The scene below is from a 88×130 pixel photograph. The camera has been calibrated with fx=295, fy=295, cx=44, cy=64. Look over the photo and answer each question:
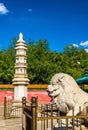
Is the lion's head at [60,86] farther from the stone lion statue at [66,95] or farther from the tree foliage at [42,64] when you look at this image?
the tree foliage at [42,64]

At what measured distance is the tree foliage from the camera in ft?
123

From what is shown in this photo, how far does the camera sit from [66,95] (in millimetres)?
7797

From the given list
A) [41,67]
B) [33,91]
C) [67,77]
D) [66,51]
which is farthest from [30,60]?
[67,77]

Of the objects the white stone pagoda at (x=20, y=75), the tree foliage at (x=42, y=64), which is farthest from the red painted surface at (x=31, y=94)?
the white stone pagoda at (x=20, y=75)

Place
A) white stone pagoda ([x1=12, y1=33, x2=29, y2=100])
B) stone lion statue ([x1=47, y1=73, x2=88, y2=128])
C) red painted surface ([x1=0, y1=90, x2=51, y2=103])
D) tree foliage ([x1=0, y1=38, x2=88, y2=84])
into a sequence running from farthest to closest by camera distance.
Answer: tree foliage ([x1=0, y1=38, x2=88, y2=84]) < red painted surface ([x1=0, y1=90, x2=51, y2=103]) < white stone pagoda ([x1=12, y1=33, x2=29, y2=100]) < stone lion statue ([x1=47, y1=73, x2=88, y2=128])

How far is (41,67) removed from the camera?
127ft

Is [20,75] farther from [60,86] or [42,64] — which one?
[42,64]

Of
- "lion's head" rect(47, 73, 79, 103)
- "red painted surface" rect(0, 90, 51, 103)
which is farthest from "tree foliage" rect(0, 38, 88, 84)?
"lion's head" rect(47, 73, 79, 103)

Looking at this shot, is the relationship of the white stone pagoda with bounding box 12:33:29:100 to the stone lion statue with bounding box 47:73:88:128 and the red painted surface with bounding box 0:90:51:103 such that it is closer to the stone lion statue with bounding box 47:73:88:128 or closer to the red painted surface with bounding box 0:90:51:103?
A: the stone lion statue with bounding box 47:73:88:128

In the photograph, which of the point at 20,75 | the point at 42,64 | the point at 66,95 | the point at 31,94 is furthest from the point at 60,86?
the point at 42,64

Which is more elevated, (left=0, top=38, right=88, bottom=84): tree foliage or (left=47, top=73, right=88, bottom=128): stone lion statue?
→ (left=0, top=38, right=88, bottom=84): tree foliage

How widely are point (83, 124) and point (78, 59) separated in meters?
43.4

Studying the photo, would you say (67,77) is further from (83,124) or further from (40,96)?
(40,96)

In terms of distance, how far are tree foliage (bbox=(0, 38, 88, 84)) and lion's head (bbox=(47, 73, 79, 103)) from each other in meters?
28.7
